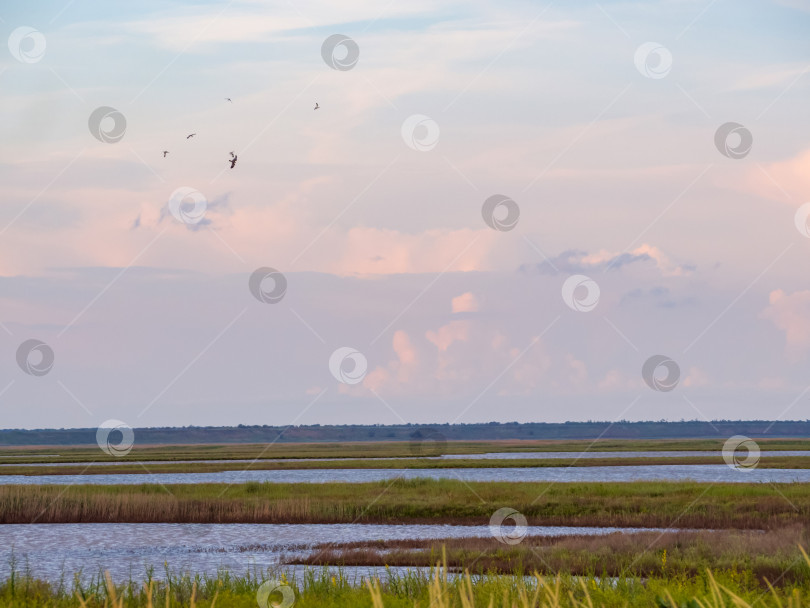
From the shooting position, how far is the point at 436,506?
4697cm

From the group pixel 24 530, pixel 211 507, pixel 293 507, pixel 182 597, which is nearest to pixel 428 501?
pixel 293 507

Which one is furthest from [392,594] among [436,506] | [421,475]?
[421,475]

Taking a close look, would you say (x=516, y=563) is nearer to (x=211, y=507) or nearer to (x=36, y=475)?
(x=211, y=507)

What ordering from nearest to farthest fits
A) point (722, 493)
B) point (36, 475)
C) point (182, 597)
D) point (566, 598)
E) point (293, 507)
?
point (566, 598)
point (182, 597)
point (293, 507)
point (722, 493)
point (36, 475)

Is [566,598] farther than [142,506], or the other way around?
[142,506]

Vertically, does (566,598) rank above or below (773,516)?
below

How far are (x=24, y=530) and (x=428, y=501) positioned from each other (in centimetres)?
2037

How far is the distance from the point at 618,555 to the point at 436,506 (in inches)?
807

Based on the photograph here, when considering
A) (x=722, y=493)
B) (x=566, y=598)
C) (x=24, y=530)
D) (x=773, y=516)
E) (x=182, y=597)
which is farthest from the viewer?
(x=722, y=493)

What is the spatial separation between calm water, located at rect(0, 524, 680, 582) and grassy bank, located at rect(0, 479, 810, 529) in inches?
59.6

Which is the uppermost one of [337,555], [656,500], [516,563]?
[656,500]

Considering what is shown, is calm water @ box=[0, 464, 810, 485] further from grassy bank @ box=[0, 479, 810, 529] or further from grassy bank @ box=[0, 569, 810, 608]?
grassy bank @ box=[0, 569, 810, 608]

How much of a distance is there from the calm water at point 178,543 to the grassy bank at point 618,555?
2066 mm

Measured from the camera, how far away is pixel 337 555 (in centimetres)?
3195
